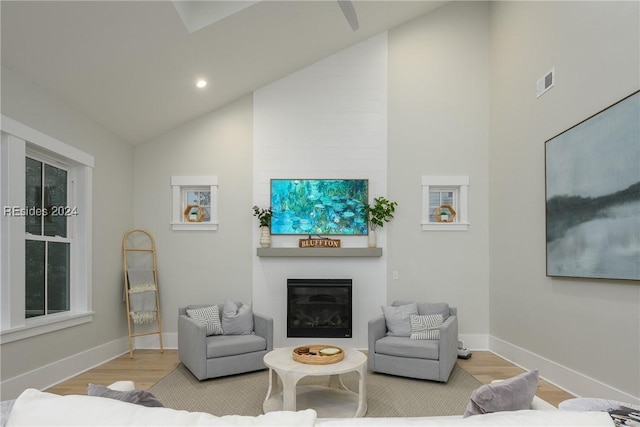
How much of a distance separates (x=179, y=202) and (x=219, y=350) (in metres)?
2.36

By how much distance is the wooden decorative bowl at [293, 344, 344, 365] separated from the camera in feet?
11.9

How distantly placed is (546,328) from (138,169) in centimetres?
514

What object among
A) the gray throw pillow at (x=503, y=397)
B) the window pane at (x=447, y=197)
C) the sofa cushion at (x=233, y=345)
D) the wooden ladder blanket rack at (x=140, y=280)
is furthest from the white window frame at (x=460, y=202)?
the gray throw pillow at (x=503, y=397)

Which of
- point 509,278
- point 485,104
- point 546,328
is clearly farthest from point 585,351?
point 485,104

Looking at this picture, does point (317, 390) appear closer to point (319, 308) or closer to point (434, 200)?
point (319, 308)

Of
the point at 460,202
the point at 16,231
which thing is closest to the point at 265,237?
the point at 460,202

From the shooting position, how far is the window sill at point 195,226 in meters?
6.14

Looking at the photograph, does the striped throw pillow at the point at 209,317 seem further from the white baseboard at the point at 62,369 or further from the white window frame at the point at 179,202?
the white window frame at the point at 179,202

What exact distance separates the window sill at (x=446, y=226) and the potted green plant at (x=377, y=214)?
1.59ft

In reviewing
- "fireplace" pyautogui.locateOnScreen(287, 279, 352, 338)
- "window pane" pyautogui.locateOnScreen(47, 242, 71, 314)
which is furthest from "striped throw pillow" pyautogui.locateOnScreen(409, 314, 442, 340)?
"window pane" pyautogui.locateOnScreen(47, 242, 71, 314)

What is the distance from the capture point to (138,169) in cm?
623

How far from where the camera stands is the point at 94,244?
204 inches

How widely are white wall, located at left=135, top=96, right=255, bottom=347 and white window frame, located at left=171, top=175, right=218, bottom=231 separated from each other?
0.06 meters

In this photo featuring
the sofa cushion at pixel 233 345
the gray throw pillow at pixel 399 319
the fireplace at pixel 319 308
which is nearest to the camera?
the sofa cushion at pixel 233 345
